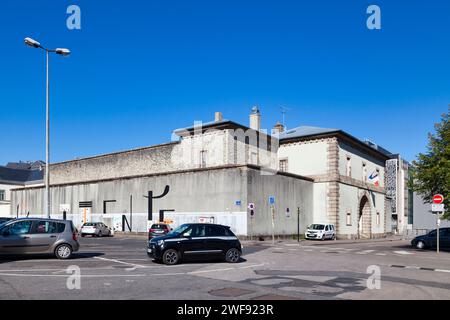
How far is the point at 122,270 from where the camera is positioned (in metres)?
13.9

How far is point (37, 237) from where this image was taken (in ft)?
52.6

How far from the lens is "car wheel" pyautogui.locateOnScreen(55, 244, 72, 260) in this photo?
16.4 m

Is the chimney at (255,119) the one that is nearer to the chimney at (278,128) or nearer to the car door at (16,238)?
the chimney at (278,128)

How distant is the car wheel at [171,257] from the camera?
15.5m

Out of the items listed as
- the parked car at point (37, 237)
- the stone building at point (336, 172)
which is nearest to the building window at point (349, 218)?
the stone building at point (336, 172)

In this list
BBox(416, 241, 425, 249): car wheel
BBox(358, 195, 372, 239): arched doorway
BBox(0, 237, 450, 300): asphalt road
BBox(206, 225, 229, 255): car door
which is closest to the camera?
BBox(0, 237, 450, 300): asphalt road

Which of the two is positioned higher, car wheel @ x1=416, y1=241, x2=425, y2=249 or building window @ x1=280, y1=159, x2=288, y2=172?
building window @ x1=280, y1=159, x2=288, y2=172

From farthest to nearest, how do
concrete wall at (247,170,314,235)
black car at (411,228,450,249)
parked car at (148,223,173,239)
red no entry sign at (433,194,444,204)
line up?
concrete wall at (247,170,314,235) → parked car at (148,223,173,239) → black car at (411,228,450,249) → red no entry sign at (433,194,444,204)

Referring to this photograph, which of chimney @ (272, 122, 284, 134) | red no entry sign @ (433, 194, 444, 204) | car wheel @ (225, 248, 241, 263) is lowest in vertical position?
car wheel @ (225, 248, 241, 263)

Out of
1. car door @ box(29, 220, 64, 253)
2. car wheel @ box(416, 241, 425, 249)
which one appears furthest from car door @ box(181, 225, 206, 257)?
car wheel @ box(416, 241, 425, 249)

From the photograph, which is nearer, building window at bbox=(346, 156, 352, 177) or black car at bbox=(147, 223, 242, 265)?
black car at bbox=(147, 223, 242, 265)

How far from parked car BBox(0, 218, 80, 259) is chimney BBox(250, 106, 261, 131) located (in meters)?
35.4

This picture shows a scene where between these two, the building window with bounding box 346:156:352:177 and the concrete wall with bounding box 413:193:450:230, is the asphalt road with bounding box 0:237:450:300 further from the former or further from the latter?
the concrete wall with bounding box 413:193:450:230
